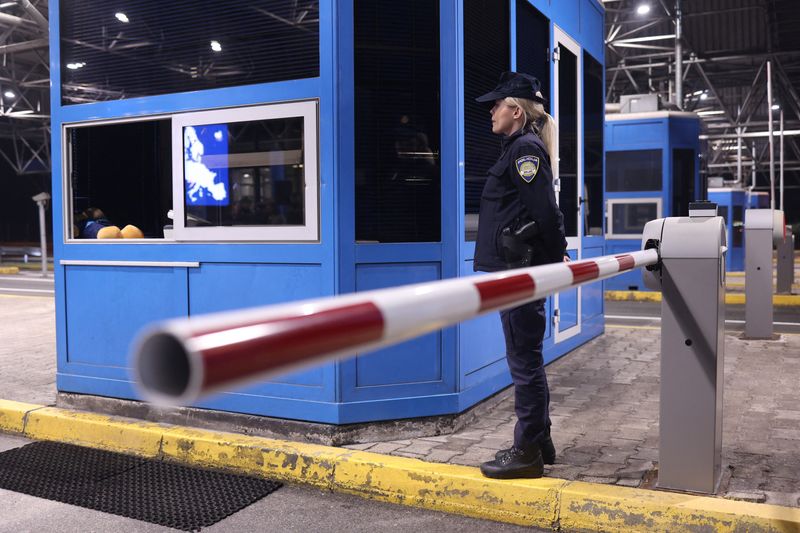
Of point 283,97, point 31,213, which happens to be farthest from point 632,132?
point 31,213

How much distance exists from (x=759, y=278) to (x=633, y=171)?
182 inches

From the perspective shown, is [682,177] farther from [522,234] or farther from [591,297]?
[522,234]

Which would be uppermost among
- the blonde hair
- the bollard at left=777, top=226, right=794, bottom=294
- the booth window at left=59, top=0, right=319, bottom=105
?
the booth window at left=59, top=0, right=319, bottom=105

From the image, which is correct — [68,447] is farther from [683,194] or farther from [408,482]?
[683,194]

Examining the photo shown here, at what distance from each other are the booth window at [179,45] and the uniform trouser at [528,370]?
200cm

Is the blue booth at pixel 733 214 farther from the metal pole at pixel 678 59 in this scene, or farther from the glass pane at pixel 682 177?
the glass pane at pixel 682 177

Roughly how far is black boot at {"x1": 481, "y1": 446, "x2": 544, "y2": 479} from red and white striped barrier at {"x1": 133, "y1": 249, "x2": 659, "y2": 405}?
2.44 meters

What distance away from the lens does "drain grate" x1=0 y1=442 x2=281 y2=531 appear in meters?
3.82

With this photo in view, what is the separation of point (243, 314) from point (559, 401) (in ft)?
16.0

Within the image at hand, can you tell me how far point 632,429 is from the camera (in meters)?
4.88

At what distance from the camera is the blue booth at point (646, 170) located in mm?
12812

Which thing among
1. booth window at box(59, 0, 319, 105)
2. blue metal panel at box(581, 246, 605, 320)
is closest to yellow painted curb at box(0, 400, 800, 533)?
booth window at box(59, 0, 319, 105)

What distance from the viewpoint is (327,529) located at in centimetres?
359

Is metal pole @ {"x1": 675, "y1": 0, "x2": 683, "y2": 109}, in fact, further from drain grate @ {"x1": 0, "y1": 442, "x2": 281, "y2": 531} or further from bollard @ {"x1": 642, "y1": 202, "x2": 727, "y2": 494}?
drain grate @ {"x1": 0, "y1": 442, "x2": 281, "y2": 531}
